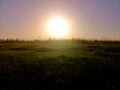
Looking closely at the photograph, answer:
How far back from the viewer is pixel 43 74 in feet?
73.9

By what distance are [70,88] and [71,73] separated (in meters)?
2.05

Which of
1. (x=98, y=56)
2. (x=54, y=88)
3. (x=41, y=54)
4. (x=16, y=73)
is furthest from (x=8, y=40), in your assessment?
(x=54, y=88)

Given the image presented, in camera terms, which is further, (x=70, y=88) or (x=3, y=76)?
(x=3, y=76)

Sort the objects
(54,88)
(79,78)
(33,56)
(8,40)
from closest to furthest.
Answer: (54,88) < (79,78) < (33,56) < (8,40)

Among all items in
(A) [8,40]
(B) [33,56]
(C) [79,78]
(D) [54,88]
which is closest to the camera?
(D) [54,88]

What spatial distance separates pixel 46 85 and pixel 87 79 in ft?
8.51

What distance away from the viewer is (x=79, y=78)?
2192 centimetres

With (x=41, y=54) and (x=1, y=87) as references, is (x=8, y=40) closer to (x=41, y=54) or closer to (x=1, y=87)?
(x=41, y=54)

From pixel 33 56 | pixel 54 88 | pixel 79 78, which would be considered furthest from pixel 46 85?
pixel 33 56

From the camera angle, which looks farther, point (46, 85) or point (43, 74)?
point (43, 74)

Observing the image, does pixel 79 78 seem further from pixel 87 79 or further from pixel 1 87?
pixel 1 87

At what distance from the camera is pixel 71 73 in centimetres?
2269

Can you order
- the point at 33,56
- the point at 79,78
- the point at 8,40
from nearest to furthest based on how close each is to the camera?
the point at 79,78
the point at 33,56
the point at 8,40

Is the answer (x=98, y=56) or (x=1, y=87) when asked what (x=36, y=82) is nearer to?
(x=1, y=87)
